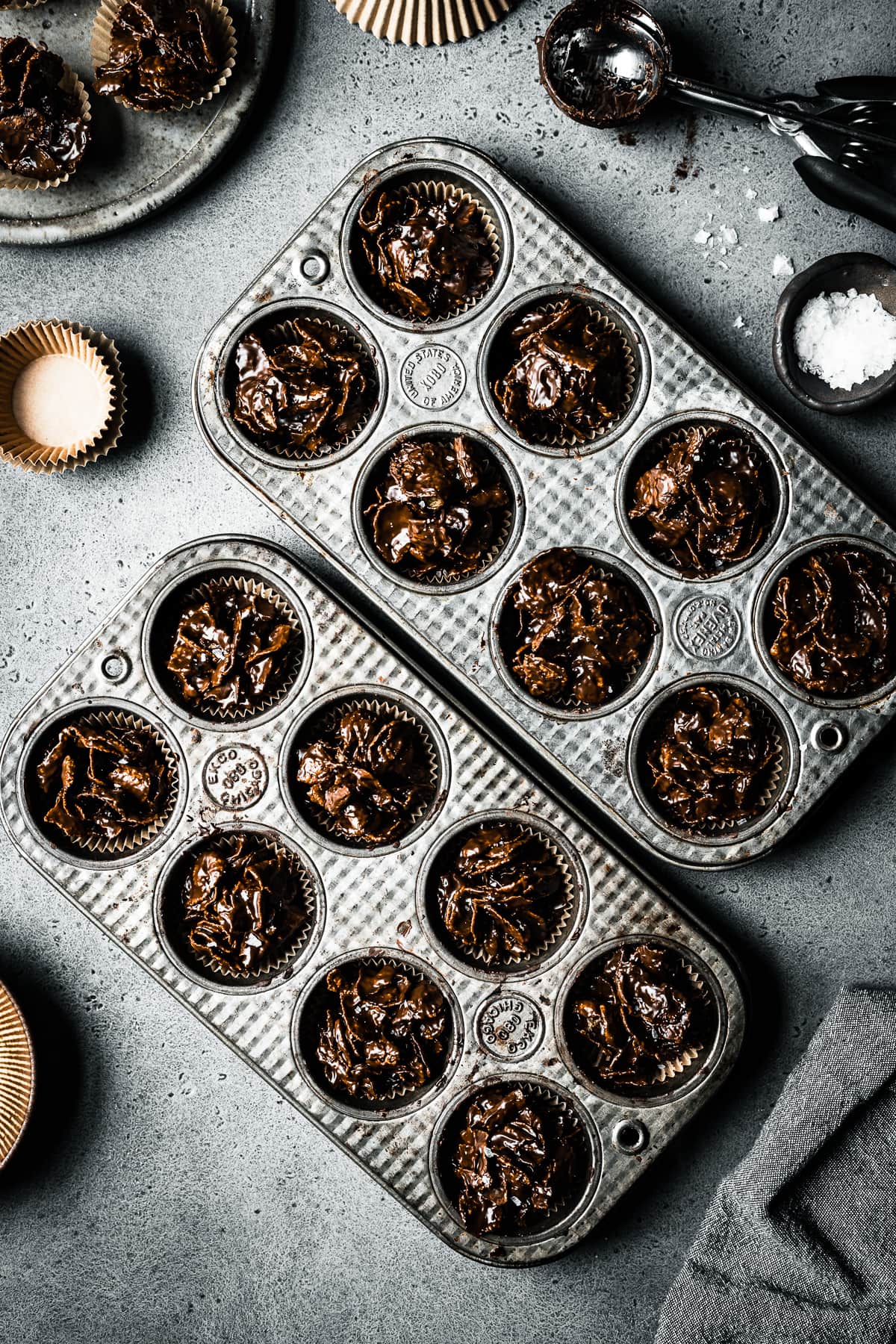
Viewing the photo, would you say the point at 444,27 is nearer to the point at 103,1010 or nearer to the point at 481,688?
the point at 481,688

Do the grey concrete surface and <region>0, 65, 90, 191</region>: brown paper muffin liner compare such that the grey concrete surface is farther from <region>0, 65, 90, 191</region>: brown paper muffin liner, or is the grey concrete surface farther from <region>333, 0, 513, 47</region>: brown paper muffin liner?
<region>0, 65, 90, 191</region>: brown paper muffin liner

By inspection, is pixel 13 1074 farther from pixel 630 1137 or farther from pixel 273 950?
pixel 630 1137

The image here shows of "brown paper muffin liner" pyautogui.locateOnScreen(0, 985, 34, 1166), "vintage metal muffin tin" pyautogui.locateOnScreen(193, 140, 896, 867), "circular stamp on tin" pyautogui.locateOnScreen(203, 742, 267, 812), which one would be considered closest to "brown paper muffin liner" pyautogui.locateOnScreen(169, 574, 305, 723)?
"circular stamp on tin" pyautogui.locateOnScreen(203, 742, 267, 812)

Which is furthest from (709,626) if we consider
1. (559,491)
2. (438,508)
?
(438,508)

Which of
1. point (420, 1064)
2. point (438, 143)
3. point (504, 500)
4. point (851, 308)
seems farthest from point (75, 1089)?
point (851, 308)

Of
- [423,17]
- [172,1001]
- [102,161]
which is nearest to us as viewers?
[423,17]

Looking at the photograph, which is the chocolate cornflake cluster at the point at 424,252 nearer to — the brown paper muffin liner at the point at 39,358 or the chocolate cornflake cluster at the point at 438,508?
the chocolate cornflake cluster at the point at 438,508

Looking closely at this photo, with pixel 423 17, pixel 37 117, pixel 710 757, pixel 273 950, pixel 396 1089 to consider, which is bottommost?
pixel 396 1089
